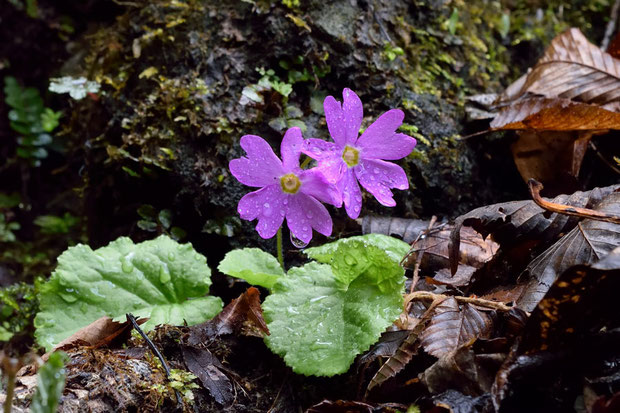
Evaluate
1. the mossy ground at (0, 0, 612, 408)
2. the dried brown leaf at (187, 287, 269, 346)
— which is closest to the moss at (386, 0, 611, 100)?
the mossy ground at (0, 0, 612, 408)

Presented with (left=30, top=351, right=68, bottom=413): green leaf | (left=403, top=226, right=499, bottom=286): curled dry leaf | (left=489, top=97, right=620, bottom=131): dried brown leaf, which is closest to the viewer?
(left=30, top=351, right=68, bottom=413): green leaf

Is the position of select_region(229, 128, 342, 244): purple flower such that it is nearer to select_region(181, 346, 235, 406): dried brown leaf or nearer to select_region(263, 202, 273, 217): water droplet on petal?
select_region(263, 202, 273, 217): water droplet on petal

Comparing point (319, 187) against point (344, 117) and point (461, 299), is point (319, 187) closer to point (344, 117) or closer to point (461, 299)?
point (344, 117)

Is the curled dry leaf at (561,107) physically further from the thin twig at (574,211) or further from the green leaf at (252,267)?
the green leaf at (252,267)

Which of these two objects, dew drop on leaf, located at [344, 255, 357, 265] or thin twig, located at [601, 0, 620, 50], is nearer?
dew drop on leaf, located at [344, 255, 357, 265]

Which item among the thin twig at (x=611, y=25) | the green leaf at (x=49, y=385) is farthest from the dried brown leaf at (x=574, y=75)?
the green leaf at (x=49, y=385)

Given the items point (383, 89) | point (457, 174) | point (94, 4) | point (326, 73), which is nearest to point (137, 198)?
point (326, 73)
